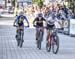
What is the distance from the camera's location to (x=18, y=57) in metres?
16.0

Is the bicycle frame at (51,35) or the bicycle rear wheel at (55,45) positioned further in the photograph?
the bicycle frame at (51,35)

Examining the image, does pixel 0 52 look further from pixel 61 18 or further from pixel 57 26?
pixel 61 18

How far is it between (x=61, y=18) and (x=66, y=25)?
2522 millimetres

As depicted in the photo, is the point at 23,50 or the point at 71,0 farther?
the point at 71,0

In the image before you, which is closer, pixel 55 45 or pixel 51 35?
pixel 55 45

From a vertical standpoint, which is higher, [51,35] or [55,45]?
[51,35]

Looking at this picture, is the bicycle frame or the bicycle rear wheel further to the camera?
the bicycle frame

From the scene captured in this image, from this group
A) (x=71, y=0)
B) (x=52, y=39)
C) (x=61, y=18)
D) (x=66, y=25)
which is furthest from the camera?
(x=71, y=0)

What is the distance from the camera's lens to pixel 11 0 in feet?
375

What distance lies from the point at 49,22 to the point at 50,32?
43 cm

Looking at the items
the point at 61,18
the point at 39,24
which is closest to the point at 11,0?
the point at 61,18

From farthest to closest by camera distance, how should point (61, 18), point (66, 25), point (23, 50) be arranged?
point (61, 18), point (66, 25), point (23, 50)

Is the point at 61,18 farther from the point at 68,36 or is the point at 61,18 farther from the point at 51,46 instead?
the point at 51,46

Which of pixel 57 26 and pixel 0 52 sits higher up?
pixel 57 26
